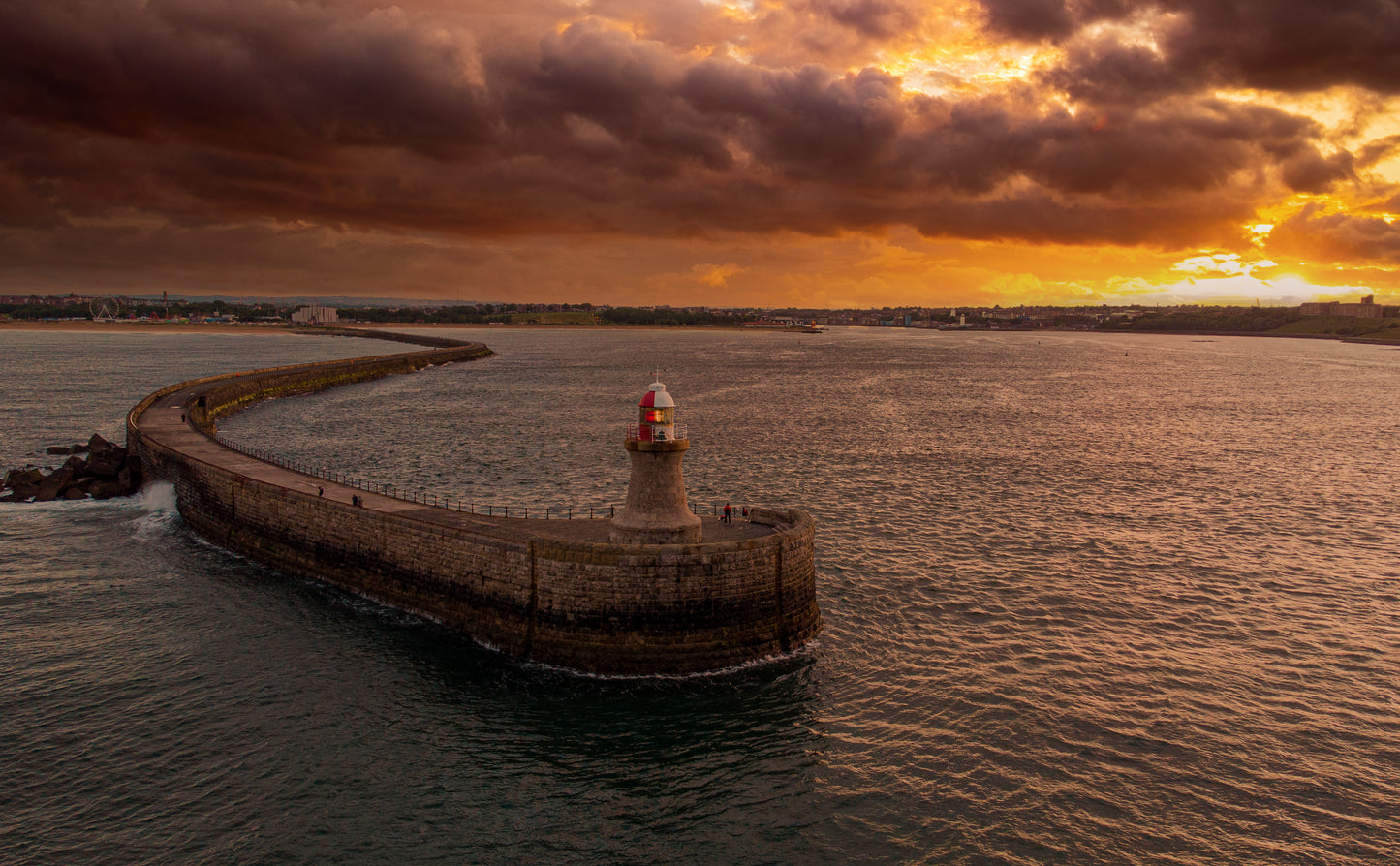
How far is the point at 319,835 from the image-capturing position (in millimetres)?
16516

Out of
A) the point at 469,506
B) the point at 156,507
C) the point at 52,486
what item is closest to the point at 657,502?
the point at 469,506

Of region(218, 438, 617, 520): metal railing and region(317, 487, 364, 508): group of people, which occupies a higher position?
region(317, 487, 364, 508): group of people

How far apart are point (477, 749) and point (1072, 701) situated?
1489 centimetres

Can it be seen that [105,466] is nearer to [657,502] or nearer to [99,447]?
[99,447]

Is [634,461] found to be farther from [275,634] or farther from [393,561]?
[275,634]

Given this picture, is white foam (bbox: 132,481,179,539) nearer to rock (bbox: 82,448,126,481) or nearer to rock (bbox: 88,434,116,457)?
rock (bbox: 82,448,126,481)

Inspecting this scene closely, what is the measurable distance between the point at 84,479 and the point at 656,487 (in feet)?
119

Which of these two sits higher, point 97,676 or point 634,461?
point 634,461

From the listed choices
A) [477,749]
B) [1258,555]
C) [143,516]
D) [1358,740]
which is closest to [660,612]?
[477,749]

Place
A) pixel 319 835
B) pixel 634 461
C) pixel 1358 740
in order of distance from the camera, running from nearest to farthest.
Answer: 1. pixel 319 835
2. pixel 1358 740
3. pixel 634 461

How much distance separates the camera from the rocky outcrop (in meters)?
42.5

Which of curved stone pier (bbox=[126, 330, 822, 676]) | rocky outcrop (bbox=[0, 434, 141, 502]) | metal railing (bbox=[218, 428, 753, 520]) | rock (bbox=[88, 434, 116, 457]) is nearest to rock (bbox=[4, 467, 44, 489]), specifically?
rocky outcrop (bbox=[0, 434, 141, 502])

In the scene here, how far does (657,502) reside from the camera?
23672mm

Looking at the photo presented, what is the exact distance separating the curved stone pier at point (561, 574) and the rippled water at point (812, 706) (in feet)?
2.90
